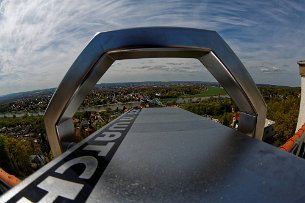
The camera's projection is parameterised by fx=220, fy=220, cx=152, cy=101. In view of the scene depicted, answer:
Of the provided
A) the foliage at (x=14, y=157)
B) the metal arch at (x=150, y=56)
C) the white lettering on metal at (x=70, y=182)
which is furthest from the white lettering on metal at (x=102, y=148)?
the foliage at (x=14, y=157)

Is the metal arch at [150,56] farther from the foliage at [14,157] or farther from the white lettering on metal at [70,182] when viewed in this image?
the foliage at [14,157]

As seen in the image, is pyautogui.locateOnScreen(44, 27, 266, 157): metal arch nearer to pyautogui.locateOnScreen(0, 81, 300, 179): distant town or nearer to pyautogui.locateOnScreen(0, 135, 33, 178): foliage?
pyautogui.locateOnScreen(0, 81, 300, 179): distant town

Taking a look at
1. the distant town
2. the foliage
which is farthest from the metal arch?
the foliage

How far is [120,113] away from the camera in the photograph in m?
78.6

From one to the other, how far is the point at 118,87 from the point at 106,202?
281ft

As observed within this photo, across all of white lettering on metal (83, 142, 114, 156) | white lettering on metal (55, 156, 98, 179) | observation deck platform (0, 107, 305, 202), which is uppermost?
observation deck platform (0, 107, 305, 202)

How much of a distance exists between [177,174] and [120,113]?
258 feet

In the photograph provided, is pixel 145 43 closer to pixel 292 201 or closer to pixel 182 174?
pixel 182 174

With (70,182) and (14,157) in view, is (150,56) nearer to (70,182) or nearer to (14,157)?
(70,182)

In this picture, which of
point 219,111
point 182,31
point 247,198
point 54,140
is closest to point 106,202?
point 247,198

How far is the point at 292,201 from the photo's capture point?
65 centimetres

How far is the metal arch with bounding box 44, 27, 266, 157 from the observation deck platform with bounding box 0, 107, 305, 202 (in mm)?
299

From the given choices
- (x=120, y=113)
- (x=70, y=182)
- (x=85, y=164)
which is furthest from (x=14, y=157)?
(x=120, y=113)

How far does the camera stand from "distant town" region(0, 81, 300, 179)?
17.1 metres
